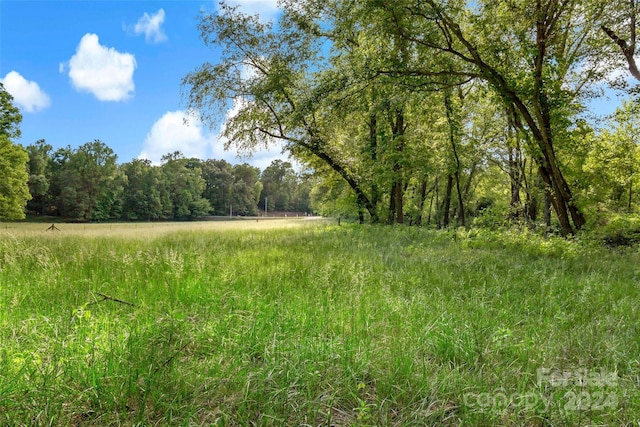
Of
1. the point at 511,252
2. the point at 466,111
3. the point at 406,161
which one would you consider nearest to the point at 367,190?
the point at 406,161

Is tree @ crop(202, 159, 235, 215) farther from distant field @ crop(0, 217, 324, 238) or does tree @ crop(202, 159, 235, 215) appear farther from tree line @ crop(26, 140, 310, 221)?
distant field @ crop(0, 217, 324, 238)

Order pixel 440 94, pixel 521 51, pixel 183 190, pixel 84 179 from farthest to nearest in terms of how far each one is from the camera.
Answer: pixel 183 190, pixel 84 179, pixel 440 94, pixel 521 51

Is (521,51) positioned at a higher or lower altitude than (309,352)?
higher

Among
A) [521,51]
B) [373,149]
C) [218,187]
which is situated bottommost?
[373,149]

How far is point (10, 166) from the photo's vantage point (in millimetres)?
28062

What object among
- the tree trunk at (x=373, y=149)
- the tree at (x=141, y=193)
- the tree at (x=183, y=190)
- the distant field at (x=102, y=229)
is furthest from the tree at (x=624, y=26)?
the tree at (x=183, y=190)

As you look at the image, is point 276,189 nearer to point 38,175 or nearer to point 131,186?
point 131,186

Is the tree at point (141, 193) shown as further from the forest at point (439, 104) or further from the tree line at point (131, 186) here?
the forest at point (439, 104)

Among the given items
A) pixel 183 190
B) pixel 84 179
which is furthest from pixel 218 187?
pixel 84 179

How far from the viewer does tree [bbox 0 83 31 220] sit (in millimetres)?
25688

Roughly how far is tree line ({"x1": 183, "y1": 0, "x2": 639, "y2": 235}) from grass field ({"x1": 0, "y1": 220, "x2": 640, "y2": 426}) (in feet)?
24.1

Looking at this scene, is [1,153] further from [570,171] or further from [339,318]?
[570,171]

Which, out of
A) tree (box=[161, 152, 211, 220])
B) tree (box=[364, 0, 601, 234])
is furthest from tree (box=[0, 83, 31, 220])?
tree (box=[161, 152, 211, 220])

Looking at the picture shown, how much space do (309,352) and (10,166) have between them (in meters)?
38.2
